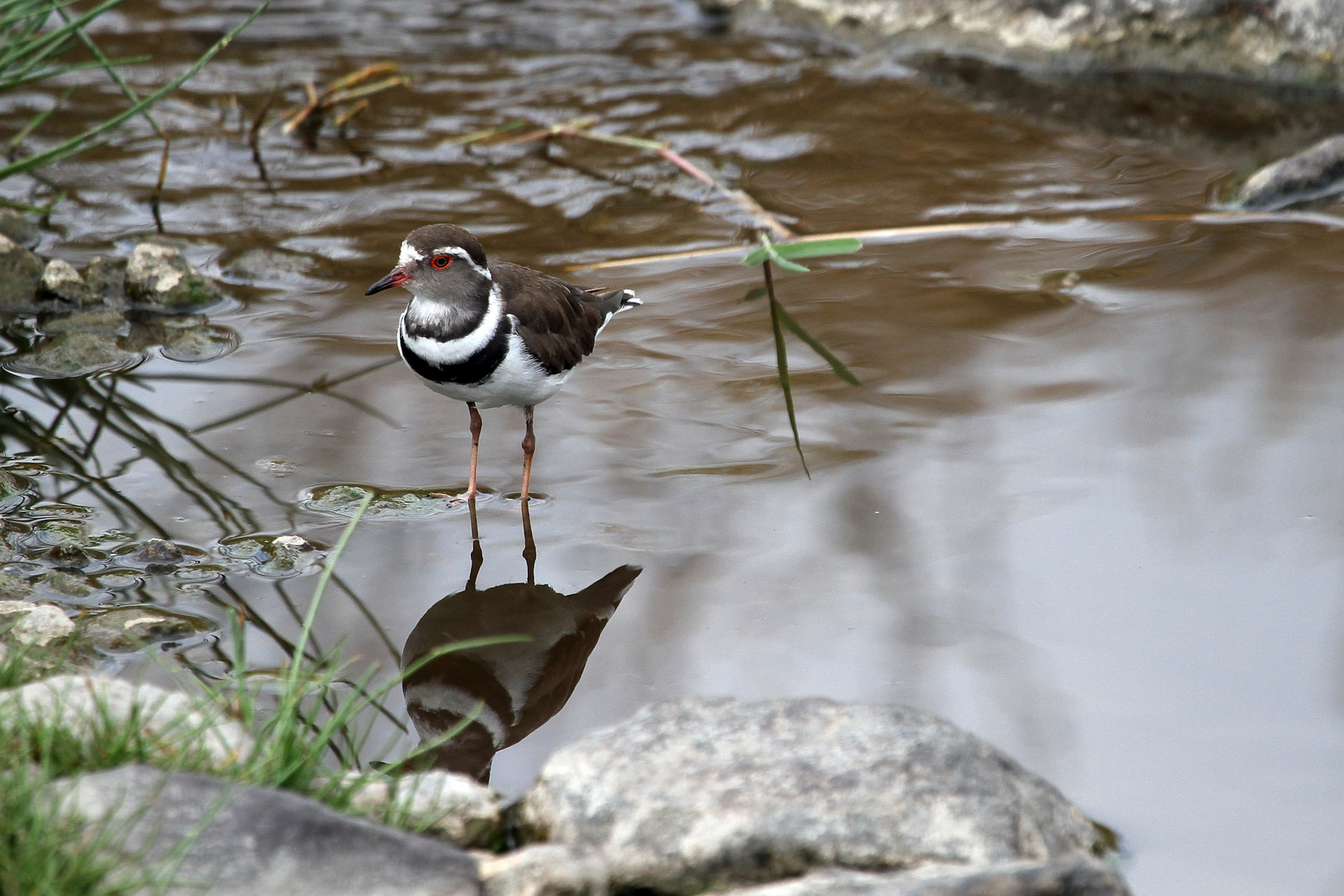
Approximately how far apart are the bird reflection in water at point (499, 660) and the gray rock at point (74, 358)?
2.31 m

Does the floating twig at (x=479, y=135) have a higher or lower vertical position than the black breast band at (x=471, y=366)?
higher

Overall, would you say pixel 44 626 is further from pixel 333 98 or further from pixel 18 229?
pixel 333 98

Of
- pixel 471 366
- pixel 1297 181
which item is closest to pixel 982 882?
pixel 471 366

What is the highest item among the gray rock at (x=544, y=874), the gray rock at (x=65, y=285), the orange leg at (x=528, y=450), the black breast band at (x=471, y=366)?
the gray rock at (x=65, y=285)

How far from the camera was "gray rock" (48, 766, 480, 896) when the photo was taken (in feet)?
8.69

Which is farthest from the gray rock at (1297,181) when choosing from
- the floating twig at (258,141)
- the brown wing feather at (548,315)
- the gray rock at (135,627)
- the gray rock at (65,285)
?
the gray rock at (65,285)

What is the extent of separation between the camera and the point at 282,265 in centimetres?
691

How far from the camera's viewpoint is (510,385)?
476 centimetres

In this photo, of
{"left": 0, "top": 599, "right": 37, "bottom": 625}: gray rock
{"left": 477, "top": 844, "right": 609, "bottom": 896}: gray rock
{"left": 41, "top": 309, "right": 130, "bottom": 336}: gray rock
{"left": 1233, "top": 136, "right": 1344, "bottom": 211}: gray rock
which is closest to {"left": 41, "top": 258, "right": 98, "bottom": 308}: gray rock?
{"left": 41, "top": 309, "right": 130, "bottom": 336}: gray rock

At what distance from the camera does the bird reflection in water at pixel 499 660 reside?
379 cm

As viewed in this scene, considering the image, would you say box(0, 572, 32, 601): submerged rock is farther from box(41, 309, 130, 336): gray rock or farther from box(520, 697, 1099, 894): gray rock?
box(41, 309, 130, 336): gray rock

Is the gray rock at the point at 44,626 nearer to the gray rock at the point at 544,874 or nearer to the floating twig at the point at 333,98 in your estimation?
the gray rock at the point at 544,874

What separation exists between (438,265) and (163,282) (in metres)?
2.35

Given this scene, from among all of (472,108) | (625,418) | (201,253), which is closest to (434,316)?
(625,418)
